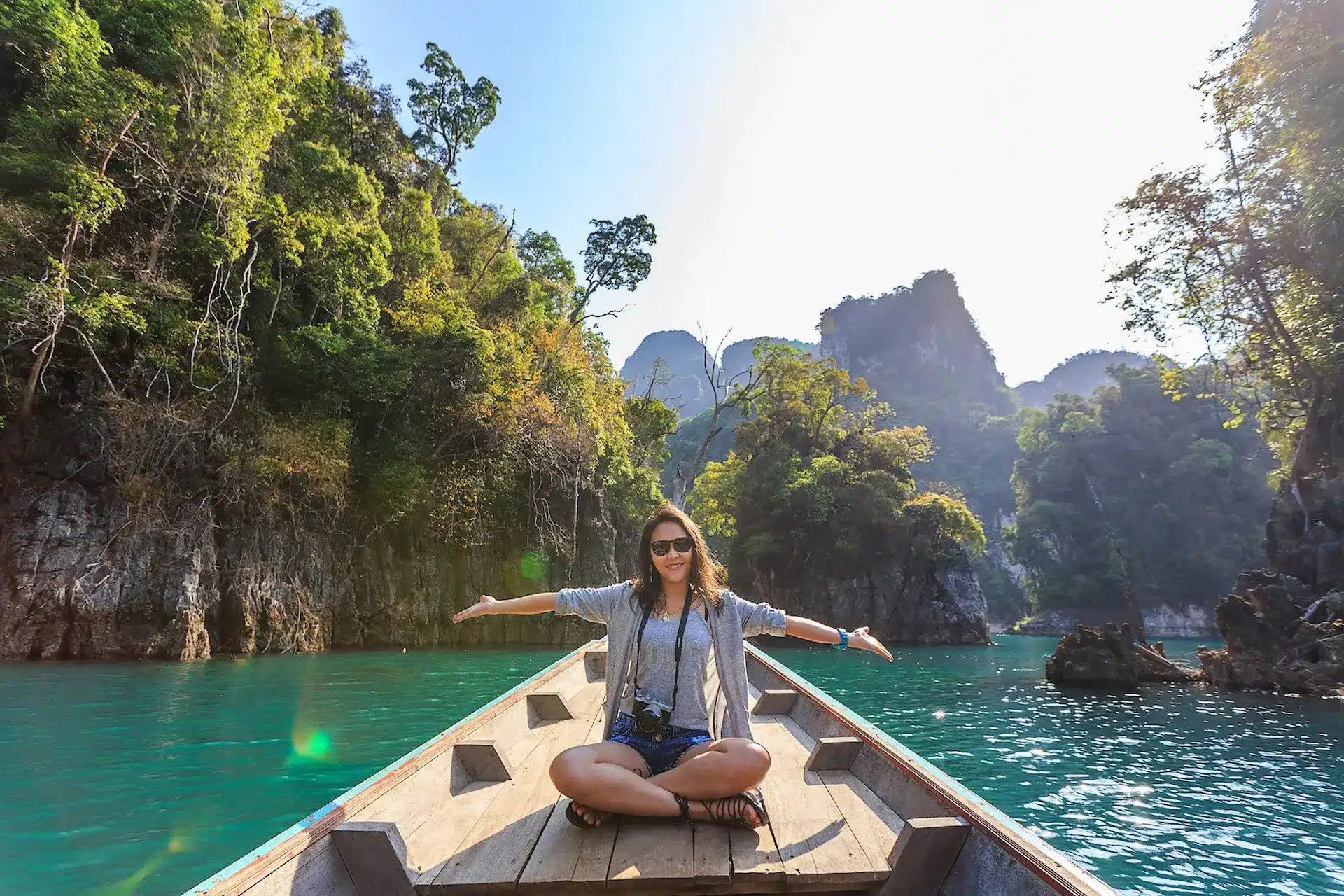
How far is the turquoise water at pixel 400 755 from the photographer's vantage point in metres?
3.72

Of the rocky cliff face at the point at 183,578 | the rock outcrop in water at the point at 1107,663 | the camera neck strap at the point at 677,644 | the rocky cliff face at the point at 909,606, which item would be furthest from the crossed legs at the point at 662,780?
the rocky cliff face at the point at 909,606

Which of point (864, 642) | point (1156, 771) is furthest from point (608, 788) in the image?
point (1156, 771)

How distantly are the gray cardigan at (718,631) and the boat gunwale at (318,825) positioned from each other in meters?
0.76

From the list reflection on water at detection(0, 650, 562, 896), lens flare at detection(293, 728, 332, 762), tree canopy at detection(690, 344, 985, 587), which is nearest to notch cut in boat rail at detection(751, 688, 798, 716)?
reflection on water at detection(0, 650, 562, 896)

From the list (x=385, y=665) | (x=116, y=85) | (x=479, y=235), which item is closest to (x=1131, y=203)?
(x=479, y=235)

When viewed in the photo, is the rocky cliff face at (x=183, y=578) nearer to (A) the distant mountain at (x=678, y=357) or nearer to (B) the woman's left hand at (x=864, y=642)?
(B) the woman's left hand at (x=864, y=642)

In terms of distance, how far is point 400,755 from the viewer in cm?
541

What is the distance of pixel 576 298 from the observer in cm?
2527

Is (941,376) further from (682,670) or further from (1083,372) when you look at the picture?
(682,670)

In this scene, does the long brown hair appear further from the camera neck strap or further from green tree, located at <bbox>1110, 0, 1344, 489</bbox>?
green tree, located at <bbox>1110, 0, 1344, 489</bbox>

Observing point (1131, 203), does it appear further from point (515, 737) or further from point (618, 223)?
point (515, 737)

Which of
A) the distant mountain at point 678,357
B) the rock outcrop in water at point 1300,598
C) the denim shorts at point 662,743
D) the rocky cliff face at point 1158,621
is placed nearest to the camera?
the denim shorts at point 662,743

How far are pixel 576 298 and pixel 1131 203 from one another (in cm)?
1727

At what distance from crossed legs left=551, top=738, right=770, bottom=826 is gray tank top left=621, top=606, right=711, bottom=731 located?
0.25 m
